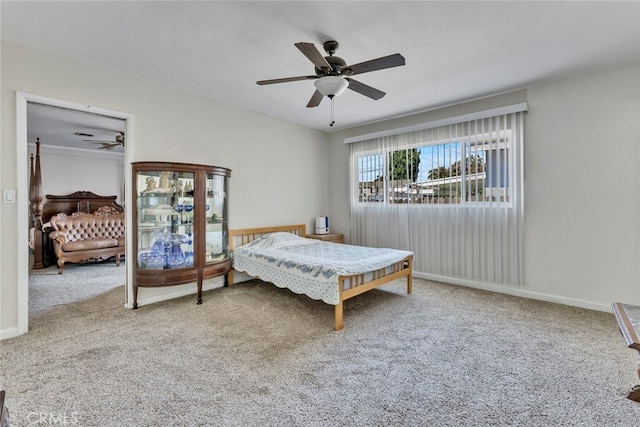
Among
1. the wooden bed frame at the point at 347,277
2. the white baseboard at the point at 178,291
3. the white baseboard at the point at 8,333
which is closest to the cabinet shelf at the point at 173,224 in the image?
→ the white baseboard at the point at 178,291

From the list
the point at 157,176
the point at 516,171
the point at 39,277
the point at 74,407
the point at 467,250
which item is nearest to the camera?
the point at 74,407

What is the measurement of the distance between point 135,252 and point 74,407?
Result: 6.17 feet

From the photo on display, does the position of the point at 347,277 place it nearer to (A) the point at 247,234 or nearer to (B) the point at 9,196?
(A) the point at 247,234

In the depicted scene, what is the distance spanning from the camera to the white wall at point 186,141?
2.66m

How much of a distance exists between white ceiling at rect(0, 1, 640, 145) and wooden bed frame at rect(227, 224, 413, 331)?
2.15 metres

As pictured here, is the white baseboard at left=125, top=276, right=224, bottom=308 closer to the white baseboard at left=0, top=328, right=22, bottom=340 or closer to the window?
the white baseboard at left=0, top=328, right=22, bottom=340

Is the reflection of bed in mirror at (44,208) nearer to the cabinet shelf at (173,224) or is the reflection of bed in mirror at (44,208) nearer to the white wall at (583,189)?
the cabinet shelf at (173,224)

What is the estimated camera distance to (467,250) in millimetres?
4207

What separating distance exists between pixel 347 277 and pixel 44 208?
6.88 m

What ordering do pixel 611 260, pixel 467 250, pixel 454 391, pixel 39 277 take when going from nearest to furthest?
1. pixel 454 391
2. pixel 611 260
3. pixel 467 250
4. pixel 39 277

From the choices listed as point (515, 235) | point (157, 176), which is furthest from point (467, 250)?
point (157, 176)

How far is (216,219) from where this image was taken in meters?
3.95

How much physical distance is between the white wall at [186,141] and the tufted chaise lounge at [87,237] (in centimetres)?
298

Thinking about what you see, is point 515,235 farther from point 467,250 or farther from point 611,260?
point 611,260
